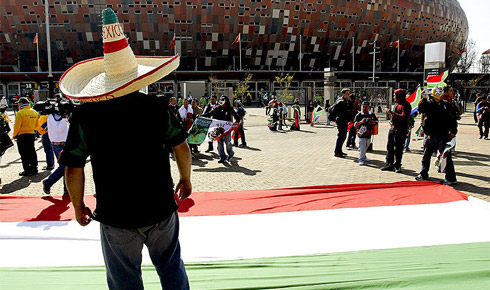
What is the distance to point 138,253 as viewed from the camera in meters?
2.48

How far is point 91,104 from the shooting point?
97.4 inches

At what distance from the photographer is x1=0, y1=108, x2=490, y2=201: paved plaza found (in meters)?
8.22

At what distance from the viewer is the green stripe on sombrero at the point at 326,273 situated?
3.27m

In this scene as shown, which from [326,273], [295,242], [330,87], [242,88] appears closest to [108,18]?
[326,273]

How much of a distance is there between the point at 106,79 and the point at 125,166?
620 millimetres

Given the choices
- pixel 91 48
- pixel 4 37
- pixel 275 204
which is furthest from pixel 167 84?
pixel 275 204

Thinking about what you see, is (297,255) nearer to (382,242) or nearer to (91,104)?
(382,242)

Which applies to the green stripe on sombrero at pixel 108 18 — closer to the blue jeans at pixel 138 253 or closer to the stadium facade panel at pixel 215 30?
the blue jeans at pixel 138 253

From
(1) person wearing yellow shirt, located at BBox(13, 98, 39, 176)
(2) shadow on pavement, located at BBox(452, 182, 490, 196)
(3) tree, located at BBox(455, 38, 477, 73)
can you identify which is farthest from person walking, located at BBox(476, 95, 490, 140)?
(3) tree, located at BBox(455, 38, 477, 73)

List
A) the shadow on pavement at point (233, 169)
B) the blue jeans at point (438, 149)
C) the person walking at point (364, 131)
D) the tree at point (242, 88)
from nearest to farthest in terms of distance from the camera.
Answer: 1. the blue jeans at point (438, 149)
2. the shadow on pavement at point (233, 169)
3. the person walking at point (364, 131)
4. the tree at point (242, 88)

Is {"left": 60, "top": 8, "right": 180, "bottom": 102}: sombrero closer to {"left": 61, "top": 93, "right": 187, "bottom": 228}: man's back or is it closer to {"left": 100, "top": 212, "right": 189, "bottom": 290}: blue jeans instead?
{"left": 61, "top": 93, "right": 187, "bottom": 228}: man's back

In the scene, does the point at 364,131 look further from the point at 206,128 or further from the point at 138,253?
the point at 138,253

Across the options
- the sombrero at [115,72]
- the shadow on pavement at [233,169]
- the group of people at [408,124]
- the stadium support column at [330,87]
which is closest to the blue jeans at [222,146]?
the shadow on pavement at [233,169]

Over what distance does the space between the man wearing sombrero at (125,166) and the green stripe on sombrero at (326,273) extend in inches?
38.0
